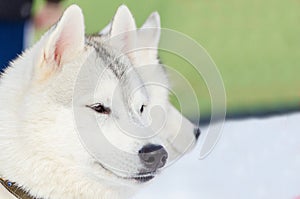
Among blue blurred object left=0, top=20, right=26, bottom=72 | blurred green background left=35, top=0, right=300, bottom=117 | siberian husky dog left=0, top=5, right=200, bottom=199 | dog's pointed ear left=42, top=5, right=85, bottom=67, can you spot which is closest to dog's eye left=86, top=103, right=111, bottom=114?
siberian husky dog left=0, top=5, right=200, bottom=199

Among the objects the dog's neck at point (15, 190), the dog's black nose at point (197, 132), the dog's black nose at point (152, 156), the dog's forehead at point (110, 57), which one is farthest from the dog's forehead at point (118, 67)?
the dog's black nose at point (197, 132)

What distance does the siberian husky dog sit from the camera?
4.50 feet

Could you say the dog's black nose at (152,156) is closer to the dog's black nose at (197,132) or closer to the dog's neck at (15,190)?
the dog's neck at (15,190)

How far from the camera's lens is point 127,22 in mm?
1597

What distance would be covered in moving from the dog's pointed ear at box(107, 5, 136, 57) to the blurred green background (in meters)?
0.44

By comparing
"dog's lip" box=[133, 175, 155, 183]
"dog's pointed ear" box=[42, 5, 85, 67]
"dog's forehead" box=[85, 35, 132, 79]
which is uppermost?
"dog's pointed ear" box=[42, 5, 85, 67]

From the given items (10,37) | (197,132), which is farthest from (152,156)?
(10,37)

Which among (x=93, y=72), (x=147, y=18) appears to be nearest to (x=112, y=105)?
(x=93, y=72)

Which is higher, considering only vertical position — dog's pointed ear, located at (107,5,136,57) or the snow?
dog's pointed ear, located at (107,5,136,57)

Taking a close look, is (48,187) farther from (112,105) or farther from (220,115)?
(220,115)

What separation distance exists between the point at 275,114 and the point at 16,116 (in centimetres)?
118

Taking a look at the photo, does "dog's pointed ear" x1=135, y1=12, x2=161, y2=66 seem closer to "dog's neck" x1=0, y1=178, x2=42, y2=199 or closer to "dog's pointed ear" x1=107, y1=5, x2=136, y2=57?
"dog's pointed ear" x1=107, y1=5, x2=136, y2=57

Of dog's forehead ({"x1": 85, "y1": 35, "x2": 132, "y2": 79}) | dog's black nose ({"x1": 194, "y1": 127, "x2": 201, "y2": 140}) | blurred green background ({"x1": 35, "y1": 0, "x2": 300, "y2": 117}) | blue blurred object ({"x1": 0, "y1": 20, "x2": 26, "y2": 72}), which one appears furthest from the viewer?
blurred green background ({"x1": 35, "y1": 0, "x2": 300, "y2": 117})

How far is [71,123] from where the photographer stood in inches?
54.1
